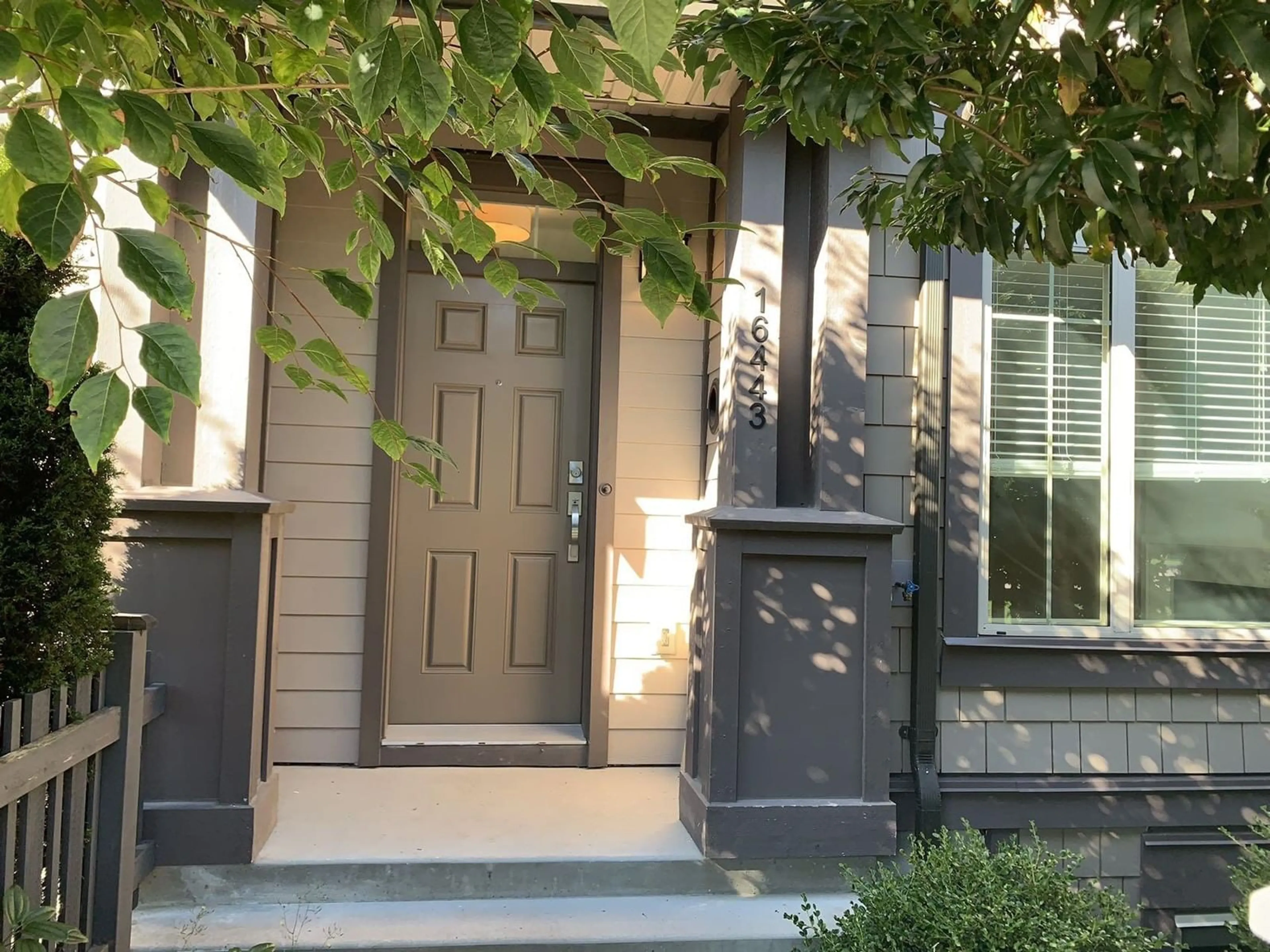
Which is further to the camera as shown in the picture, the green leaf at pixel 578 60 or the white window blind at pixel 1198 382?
the white window blind at pixel 1198 382

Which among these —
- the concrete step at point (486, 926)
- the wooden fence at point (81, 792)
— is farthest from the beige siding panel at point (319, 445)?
the concrete step at point (486, 926)

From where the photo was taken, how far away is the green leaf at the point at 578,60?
3.18 feet

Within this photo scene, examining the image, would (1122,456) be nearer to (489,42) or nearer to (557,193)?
(557,193)

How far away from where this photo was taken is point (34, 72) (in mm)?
1229

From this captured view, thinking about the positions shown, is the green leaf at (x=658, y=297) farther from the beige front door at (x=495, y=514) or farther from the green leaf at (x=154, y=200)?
the beige front door at (x=495, y=514)

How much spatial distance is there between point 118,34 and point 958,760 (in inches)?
128

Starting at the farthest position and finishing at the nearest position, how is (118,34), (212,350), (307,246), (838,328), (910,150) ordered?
(307,246) → (910,150) → (838,328) → (212,350) → (118,34)

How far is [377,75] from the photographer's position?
34.0 inches

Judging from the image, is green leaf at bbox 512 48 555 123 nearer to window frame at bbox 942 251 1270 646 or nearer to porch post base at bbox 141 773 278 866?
porch post base at bbox 141 773 278 866

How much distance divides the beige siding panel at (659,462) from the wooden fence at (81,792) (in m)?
2.06

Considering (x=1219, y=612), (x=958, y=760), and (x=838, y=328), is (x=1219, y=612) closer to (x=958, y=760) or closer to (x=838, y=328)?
(x=958, y=760)

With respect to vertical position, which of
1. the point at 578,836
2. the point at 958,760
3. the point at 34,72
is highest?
the point at 34,72

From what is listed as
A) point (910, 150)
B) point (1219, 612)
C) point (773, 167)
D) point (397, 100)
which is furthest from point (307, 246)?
point (1219, 612)

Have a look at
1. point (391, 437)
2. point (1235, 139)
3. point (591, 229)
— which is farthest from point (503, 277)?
point (1235, 139)
